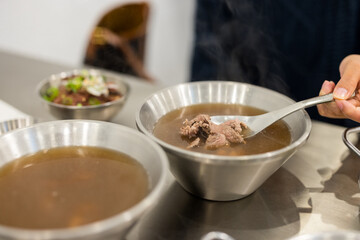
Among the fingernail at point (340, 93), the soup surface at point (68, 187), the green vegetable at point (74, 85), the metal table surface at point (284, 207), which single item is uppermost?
the fingernail at point (340, 93)

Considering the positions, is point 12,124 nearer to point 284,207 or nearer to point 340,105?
point 284,207

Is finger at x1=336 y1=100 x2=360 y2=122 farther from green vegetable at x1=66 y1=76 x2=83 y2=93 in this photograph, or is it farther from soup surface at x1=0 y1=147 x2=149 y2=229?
green vegetable at x1=66 y1=76 x2=83 y2=93

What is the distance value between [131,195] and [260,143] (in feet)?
1.75

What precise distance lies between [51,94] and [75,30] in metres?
2.90

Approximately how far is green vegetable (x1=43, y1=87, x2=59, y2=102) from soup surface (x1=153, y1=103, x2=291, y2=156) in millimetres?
667

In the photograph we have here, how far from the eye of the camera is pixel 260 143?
1301 millimetres

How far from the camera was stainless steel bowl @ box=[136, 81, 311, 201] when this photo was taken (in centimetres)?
107

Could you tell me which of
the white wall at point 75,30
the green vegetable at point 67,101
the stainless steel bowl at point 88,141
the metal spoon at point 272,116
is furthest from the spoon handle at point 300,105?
the white wall at point 75,30

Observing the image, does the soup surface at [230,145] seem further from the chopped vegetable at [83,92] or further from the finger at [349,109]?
the chopped vegetable at [83,92]

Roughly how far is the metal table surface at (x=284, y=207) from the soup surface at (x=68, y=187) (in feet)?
0.68

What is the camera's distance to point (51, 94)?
1.84m

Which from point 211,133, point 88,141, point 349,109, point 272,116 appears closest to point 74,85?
point 88,141

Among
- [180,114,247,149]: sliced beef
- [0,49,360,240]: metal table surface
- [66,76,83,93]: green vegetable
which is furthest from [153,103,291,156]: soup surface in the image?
[66,76,83,93]: green vegetable

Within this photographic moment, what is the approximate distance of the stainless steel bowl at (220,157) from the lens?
1.07 meters
